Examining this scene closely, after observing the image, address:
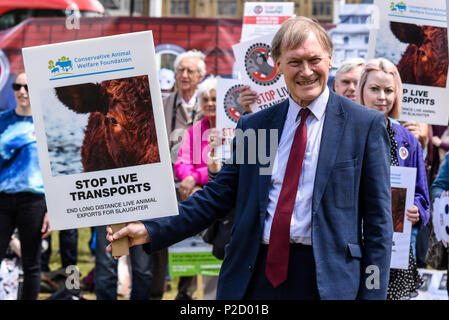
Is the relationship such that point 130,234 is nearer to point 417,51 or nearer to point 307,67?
point 307,67

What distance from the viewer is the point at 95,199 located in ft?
8.55

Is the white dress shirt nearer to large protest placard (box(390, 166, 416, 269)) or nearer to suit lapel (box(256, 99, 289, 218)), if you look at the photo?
suit lapel (box(256, 99, 289, 218))

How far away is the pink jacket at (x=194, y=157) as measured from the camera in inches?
217

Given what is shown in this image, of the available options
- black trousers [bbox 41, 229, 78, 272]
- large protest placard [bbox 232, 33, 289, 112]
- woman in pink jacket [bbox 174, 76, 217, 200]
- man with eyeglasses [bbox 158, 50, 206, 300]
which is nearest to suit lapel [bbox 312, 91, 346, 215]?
large protest placard [bbox 232, 33, 289, 112]

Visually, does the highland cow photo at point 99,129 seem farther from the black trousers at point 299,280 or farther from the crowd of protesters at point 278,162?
the black trousers at point 299,280

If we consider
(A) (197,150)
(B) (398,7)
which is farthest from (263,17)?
(A) (197,150)

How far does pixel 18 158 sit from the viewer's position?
5766 millimetres

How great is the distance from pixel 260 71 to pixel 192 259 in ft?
7.02

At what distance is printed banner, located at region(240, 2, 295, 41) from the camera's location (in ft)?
17.1

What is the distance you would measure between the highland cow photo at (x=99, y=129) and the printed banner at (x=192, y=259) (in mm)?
→ 3568

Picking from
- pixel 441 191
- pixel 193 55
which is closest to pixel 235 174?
pixel 441 191

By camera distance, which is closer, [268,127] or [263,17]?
[268,127]

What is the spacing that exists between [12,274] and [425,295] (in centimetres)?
372

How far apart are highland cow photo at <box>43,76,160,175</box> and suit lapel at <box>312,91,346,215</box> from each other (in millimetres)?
622
